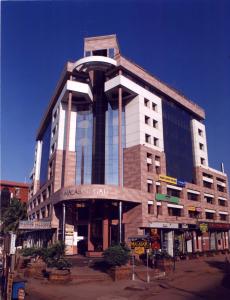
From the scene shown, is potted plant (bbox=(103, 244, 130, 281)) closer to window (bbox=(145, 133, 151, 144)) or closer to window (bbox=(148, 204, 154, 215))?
window (bbox=(148, 204, 154, 215))

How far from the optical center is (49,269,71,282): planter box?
28.1m

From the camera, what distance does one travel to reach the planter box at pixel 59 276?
28.1 metres

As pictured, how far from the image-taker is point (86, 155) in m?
63.0

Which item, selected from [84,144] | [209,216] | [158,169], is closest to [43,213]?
[84,144]

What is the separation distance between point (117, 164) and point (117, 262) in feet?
103

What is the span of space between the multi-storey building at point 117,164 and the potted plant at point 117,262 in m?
18.4

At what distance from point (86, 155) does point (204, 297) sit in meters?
44.0

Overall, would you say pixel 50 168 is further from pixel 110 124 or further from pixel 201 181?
pixel 201 181

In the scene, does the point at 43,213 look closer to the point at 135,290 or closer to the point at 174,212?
the point at 174,212

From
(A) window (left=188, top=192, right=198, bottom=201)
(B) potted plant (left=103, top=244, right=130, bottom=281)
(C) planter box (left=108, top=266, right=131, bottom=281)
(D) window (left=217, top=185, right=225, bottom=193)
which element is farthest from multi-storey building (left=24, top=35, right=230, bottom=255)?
(C) planter box (left=108, top=266, right=131, bottom=281)

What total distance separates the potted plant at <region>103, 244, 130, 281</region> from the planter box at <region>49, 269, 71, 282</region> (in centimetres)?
477

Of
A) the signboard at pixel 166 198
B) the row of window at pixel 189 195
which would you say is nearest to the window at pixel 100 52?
the row of window at pixel 189 195

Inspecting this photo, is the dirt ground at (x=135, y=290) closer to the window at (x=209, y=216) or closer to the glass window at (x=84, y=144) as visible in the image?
the glass window at (x=84, y=144)

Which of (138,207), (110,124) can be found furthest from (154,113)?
(138,207)
